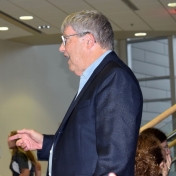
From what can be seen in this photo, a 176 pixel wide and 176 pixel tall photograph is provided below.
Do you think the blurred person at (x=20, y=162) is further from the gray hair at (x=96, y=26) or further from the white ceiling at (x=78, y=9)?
the gray hair at (x=96, y=26)

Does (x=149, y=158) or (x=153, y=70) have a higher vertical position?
(x=153, y=70)

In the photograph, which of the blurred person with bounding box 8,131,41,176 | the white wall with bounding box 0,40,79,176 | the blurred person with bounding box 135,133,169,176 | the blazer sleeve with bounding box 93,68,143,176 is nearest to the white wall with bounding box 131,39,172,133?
the white wall with bounding box 0,40,79,176

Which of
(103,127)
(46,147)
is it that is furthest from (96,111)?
(46,147)

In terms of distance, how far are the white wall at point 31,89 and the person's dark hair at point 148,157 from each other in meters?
8.62

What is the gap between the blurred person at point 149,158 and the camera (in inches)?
108

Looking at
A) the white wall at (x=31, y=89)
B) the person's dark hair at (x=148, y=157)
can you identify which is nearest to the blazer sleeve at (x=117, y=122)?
the person's dark hair at (x=148, y=157)

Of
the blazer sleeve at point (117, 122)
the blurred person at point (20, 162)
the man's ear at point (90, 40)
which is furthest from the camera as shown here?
the blurred person at point (20, 162)

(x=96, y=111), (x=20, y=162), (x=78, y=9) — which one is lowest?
(x=20, y=162)

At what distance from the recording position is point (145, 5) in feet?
28.1

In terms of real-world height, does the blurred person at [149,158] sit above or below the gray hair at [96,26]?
below

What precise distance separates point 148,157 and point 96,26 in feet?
2.63

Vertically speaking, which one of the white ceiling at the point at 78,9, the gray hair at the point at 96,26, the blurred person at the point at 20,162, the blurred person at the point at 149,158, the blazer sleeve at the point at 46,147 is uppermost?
the white ceiling at the point at 78,9

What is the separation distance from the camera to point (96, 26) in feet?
7.88

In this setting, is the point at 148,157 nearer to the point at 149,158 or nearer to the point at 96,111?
the point at 149,158
